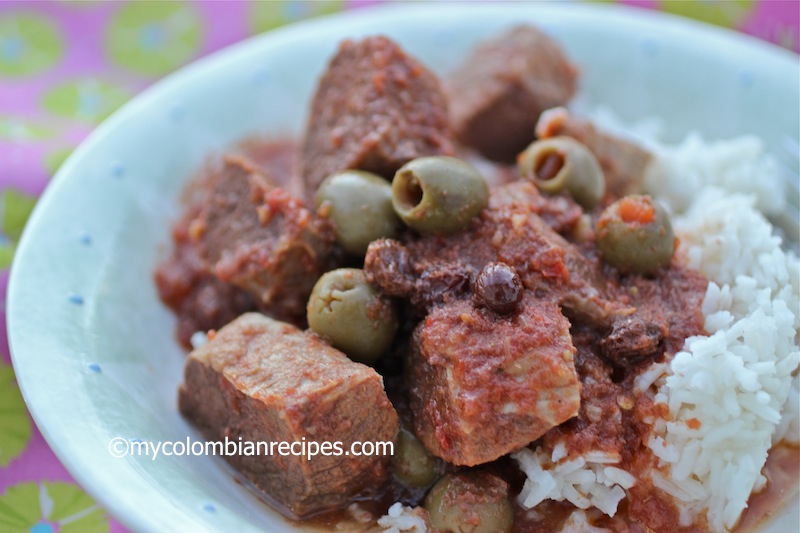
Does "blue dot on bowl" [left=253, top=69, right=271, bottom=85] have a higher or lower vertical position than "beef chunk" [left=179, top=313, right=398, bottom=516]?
higher

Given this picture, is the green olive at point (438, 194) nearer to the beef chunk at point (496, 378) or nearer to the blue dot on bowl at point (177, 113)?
the beef chunk at point (496, 378)

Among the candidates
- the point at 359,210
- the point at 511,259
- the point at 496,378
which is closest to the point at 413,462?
the point at 496,378

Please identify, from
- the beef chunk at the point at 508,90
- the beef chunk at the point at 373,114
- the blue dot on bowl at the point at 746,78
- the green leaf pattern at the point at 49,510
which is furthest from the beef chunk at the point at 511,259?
the blue dot on bowl at the point at 746,78

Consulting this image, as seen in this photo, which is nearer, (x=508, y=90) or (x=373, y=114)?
(x=373, y=114)

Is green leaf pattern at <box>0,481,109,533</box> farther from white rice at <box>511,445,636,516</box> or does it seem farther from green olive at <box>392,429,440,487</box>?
white rice at <box>511,445,636,516</box>

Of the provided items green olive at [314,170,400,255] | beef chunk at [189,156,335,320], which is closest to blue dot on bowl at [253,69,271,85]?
beef chunk at [189,156,335,320]

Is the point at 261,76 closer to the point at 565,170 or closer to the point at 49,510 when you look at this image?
the point at 565,170
